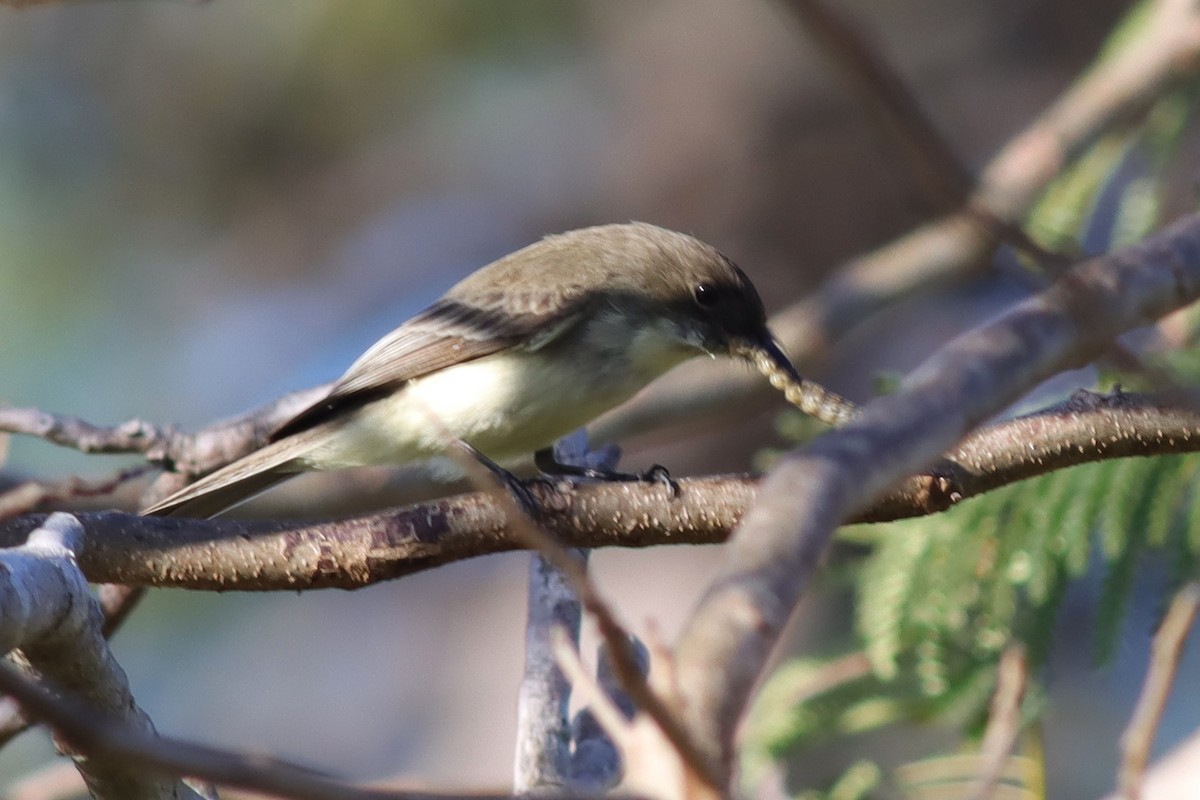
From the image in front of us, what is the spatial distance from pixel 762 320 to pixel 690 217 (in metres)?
4.44

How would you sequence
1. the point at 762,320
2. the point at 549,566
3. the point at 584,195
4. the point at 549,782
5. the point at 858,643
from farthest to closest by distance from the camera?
the point at 584,195 → the point at 858,643 → the point at 762,320 → the point at 549,566 → the point at 549,782

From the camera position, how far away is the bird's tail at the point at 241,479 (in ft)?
12.6

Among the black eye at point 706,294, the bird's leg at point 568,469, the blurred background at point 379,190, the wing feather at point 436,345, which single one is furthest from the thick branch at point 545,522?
the blurred background at point 379,190

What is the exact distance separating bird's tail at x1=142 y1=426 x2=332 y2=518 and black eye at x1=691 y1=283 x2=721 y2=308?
3.81 feet

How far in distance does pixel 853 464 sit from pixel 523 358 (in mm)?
2380

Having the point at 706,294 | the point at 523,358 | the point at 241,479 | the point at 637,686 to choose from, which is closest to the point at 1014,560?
the point at 706,294

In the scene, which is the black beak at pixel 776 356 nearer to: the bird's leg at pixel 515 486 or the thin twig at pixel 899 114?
the bird's leg at pixel 515 486

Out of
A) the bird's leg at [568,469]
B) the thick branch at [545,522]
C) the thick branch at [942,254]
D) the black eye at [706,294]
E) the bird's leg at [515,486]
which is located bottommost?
the thick branch at [545,522]

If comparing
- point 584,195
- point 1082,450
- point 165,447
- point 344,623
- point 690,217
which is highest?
point 584,195

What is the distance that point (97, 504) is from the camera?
4586 mm

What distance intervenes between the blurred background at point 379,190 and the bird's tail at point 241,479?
3753mm

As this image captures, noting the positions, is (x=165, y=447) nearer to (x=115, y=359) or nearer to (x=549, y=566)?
(x=549, y=566)

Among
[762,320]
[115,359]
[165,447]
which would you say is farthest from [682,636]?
[115,359]

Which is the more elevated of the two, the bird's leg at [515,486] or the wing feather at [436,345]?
the wing feather at [436,345]
